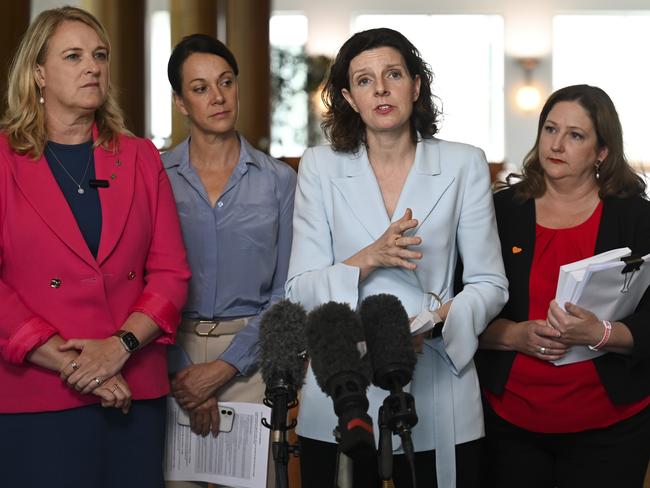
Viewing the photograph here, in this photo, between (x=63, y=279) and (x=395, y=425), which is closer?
(x=395, y=425)

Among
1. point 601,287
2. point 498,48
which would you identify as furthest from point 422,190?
point 498,48

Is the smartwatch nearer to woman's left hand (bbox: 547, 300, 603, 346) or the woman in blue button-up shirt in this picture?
the woman in blue button-up shirt

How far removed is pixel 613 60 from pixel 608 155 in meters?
12.4

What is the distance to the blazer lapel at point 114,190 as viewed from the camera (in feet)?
8.34

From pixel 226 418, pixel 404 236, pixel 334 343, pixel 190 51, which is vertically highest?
pixel 190 51

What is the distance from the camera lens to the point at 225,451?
9.60ft

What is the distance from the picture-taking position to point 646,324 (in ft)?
8.95

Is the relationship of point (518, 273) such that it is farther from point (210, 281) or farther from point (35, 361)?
point (35, 361)

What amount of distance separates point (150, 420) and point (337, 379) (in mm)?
1146

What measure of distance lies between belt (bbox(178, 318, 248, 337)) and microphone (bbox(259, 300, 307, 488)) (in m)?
1.07

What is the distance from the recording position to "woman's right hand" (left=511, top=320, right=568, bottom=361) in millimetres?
2676

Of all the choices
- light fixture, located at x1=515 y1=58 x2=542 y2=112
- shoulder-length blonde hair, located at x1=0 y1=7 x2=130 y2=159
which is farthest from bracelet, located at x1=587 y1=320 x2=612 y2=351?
light fixture, located at x1=515 y1=58 x2=542 y2=112

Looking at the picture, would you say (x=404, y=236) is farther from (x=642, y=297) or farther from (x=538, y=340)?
(x=642, y=297)

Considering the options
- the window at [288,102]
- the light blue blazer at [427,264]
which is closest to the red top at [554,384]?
the light blue blazer at [427,264]
